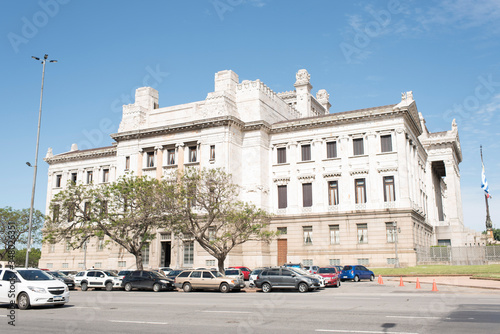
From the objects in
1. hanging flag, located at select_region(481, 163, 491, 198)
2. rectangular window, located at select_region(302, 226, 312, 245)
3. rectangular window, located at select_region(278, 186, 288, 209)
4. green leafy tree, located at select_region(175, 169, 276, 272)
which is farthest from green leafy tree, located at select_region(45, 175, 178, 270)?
hanging flag, located at select_region(481, 163, 491, 198)

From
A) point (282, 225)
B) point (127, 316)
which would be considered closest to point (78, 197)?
point (282, 225)

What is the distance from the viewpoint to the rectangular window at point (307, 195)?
53.2 metres

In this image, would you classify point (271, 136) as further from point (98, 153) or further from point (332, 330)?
point (332, 330)

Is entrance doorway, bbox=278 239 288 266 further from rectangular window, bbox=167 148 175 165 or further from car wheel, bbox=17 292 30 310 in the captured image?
car wheel, bbox=17 292 30 310

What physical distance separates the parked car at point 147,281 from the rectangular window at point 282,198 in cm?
2353

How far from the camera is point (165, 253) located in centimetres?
5594

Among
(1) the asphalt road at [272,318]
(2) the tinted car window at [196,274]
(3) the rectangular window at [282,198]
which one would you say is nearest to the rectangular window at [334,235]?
(3) the rectangular window at [282,198]

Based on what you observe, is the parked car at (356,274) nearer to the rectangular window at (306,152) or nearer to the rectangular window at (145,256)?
the rectangular window at (306,152)

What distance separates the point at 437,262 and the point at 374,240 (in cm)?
773

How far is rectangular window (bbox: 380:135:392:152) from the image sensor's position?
5019cm

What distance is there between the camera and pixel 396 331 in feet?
40.1

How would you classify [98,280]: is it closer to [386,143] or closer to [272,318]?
[272,318]

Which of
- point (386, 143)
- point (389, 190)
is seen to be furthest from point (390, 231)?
point (386, 143)

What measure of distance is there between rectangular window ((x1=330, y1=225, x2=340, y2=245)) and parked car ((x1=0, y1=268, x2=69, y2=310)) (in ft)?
116
